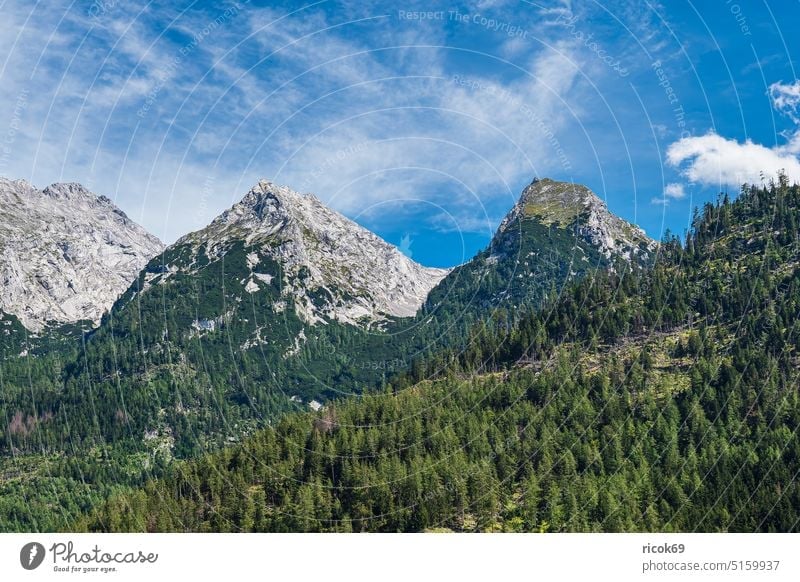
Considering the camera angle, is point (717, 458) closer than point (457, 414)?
Yes

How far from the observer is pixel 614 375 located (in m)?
197
